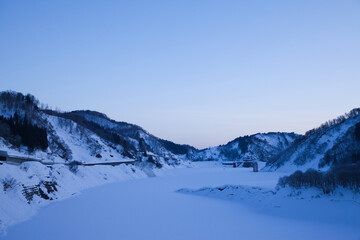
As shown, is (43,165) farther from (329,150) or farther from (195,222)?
(329,150)

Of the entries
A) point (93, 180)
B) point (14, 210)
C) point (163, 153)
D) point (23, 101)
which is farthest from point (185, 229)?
point (163, 153)

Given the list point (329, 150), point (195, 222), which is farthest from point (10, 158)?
point (329, 150)

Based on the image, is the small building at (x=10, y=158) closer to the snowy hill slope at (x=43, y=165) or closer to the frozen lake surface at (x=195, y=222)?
the snowy hill slope at (x=43, y=165)

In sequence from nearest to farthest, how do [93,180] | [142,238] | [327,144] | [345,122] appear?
1. [142,238]
2. [93,180]
3. [327,144]
4. [345,122]

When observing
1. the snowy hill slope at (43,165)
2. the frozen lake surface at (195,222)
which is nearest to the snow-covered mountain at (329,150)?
the frozen lake surface at (195,222)

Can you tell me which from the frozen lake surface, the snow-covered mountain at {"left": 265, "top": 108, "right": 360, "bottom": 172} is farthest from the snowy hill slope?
the snow-covered mountain at {"left": 265, "top": 108, "right": 360, "bottom": 172}

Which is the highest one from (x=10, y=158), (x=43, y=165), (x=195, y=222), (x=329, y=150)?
(x=329, y=150)

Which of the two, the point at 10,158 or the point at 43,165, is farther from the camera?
the point at 10,158

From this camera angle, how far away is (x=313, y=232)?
1412 centimetres

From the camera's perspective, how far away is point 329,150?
60469mm

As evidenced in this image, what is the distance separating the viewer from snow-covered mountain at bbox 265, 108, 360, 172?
54.0 m

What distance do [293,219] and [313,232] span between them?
11.3 ft

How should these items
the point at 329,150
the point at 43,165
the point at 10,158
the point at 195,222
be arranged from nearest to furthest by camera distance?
the point at 195,222 < the point at 43,165 < the point at 10,158 < the point at 329,150

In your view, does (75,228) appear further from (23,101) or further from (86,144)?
(23,101)
